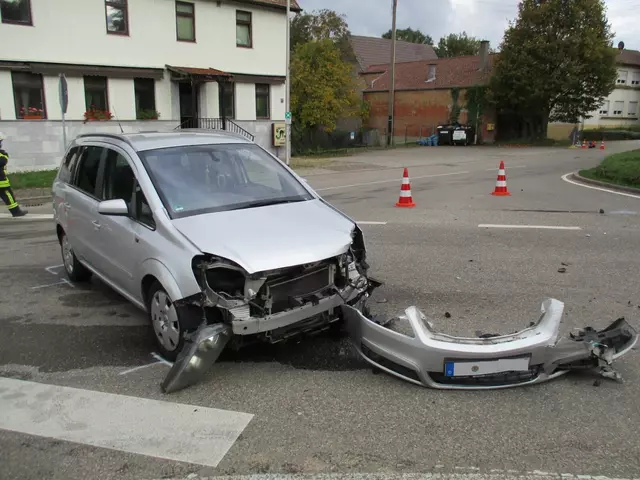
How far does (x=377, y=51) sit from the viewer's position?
199 ft

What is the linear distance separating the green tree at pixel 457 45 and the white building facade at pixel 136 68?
215ft

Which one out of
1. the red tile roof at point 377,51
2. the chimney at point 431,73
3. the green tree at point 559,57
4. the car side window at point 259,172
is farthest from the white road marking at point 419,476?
the red tile roof at point 377,51

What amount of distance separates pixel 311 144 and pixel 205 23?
11.2m

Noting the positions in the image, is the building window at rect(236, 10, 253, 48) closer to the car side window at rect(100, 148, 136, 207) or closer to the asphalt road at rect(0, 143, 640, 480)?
the asphalt road at rect(0, 143, 640, 480)

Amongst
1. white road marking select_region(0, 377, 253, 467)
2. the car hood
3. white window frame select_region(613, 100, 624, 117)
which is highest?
white window frame select_region(613, 100, 624, 117)

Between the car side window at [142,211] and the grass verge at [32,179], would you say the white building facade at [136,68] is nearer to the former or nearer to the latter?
the grass verge at [32,179]

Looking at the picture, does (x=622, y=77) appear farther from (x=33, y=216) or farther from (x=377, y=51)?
(x=33, y=216)

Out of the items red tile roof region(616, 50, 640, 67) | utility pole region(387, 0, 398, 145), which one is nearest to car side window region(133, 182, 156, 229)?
utility pole region(387, 0, 398, 145)

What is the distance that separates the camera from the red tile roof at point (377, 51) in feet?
191

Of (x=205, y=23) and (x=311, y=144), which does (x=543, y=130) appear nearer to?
(x=311, y=144)

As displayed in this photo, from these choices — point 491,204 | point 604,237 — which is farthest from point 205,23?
point 604,237

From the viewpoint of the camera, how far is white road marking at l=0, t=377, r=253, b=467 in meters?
3.35

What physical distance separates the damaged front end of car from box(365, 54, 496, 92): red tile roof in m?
41.8

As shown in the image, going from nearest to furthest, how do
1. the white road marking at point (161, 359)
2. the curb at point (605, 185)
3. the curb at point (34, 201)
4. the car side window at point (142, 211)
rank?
the white road marking at point (161, 359) → the car side window at point (142, 211) → the curb at point (605, 185) → the curb at point (34, 201)
